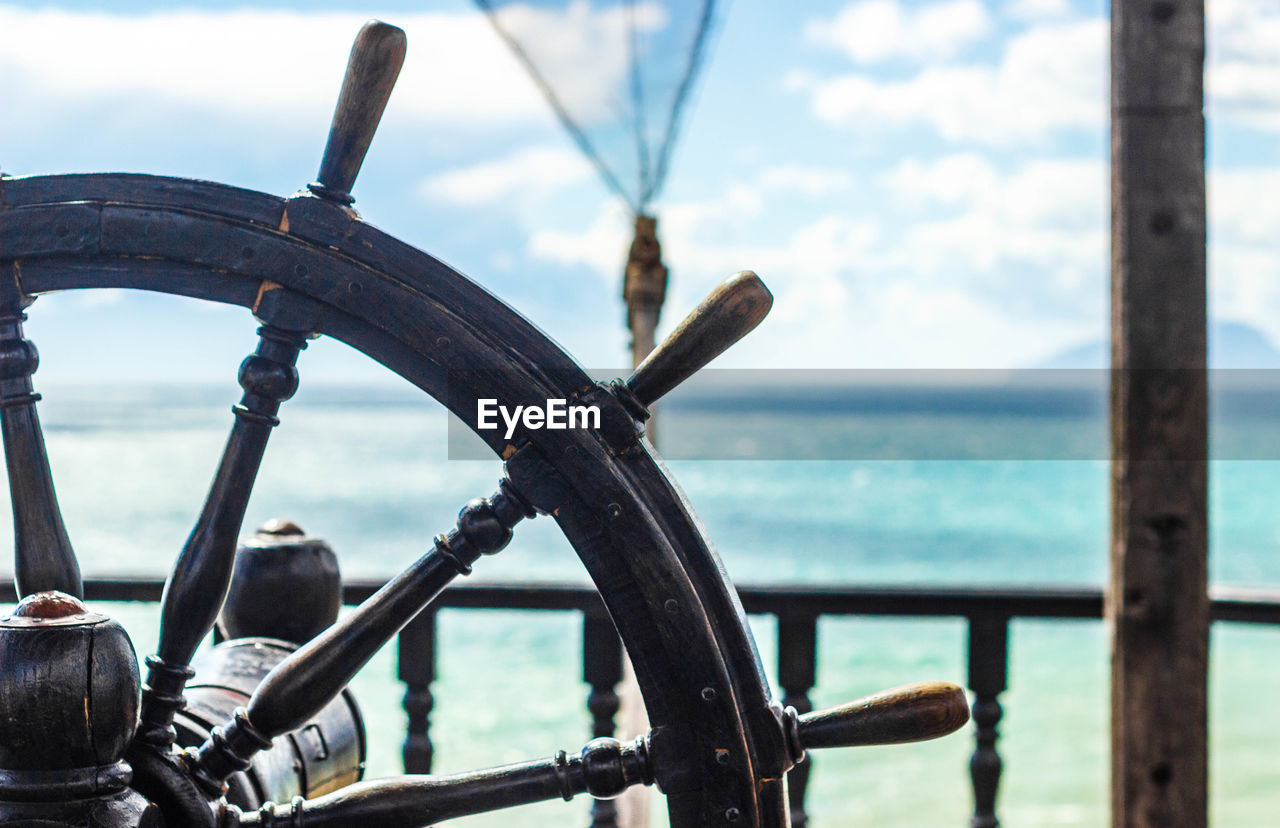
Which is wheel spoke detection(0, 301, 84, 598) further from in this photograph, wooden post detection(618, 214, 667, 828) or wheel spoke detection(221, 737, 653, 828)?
wooden post detection(618, 214, 667, 828)

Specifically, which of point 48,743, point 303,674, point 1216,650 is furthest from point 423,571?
point 1216,650

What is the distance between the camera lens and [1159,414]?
176 cm

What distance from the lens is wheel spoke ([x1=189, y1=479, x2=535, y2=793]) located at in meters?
0.72

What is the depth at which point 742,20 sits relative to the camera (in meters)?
31.4

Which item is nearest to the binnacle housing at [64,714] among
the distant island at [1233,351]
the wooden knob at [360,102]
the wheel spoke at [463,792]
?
the wheel spoke at [463,792]

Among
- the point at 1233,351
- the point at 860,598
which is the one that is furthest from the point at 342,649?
the point at 1233,351

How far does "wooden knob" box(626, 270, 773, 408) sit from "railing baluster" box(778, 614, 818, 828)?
1107 mm

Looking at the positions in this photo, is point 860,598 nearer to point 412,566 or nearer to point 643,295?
point 643,295

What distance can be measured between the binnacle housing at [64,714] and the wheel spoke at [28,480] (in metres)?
0.10

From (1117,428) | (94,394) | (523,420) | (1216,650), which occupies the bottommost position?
(1216,650)

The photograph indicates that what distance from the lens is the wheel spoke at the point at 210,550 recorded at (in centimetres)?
74

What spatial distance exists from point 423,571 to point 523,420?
4.9 inches

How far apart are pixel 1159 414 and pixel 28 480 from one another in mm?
1557

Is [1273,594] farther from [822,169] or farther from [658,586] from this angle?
[822,169]
